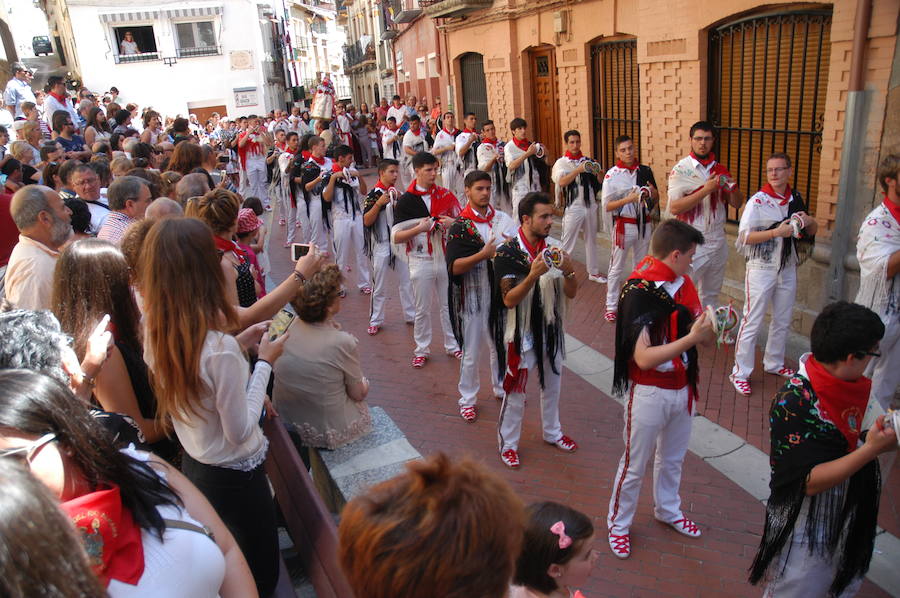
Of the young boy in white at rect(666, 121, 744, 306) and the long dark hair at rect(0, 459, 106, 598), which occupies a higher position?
the long dark hair at rect(0, 459, 106, 598)

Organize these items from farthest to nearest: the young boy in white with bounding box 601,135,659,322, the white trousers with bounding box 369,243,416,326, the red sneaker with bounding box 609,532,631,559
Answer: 1. the white trousers with bounding box 369,243,416,326
2. the young boy in white with bounding box 601,135,659,322
3. the red sneaker with bounding box 609,532,631,559

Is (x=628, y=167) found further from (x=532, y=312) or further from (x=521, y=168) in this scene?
(x=532, y=312)

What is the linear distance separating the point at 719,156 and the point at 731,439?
444 cm

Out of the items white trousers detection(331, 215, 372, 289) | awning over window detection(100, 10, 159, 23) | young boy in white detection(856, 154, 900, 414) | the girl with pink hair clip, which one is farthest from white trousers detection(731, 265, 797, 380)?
awning over window detection(100, 10, 159, 23)

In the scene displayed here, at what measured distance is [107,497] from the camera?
172 cm

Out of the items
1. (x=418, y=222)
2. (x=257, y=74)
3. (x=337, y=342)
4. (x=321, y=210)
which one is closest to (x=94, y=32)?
(x=257, y=74)

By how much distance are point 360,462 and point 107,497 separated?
2312 millimetres

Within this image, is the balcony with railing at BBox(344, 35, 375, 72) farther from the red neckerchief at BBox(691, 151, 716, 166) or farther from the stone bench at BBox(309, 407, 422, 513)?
the stone bench at BBox(309, 407, 422, 513)

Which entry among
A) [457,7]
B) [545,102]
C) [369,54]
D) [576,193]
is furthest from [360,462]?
[369,54]

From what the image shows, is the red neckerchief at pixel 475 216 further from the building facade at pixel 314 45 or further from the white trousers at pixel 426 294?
the building facade at pixel 314 45

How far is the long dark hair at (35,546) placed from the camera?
3.90ft

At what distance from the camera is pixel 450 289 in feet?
19.1

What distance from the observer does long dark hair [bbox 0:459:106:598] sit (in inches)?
46.8

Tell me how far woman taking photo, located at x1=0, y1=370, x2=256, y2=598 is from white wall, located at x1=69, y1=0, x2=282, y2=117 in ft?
115
